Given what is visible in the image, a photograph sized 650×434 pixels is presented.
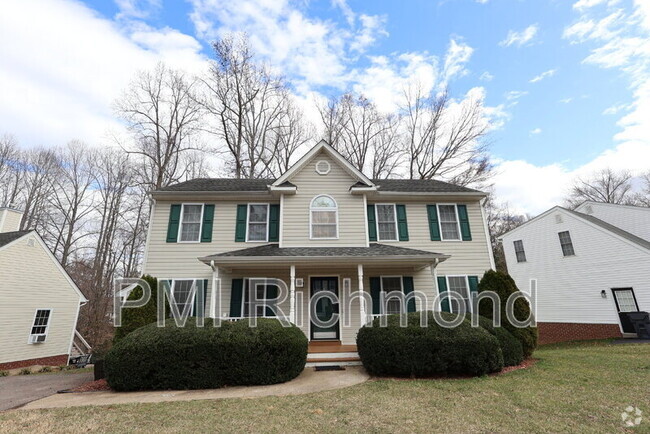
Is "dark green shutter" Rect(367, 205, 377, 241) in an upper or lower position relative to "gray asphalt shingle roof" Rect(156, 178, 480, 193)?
lower

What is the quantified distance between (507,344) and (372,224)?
5608 mm

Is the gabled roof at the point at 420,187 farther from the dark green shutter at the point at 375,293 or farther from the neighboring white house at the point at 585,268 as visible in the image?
the neighboring white house at the point at 585,268

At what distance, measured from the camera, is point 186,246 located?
34.9 ft

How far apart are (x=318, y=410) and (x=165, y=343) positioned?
367 cm

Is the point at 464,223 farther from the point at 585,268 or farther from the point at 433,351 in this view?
the point at 585,268

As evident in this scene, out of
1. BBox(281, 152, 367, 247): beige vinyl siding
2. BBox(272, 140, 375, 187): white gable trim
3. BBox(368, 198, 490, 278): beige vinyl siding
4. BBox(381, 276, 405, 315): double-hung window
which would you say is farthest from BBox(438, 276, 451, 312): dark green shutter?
BBox(272, 140, 375, 187): white gable trim

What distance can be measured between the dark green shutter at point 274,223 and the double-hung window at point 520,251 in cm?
1379

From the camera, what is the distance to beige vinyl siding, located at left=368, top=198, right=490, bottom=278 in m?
11.0

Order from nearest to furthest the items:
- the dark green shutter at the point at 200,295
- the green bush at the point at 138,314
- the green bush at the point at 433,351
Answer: the green bush at the point at 433,351 < the green bush at the point at 138,314 < the dark green shutter at the point at 200,295

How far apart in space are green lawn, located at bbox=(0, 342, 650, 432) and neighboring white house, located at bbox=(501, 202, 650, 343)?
843 centimetres

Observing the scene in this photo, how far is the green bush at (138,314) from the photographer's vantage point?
7977 mm

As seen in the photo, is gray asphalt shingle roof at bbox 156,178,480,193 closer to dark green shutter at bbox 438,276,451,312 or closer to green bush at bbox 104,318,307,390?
dark green shutter at bbox 438,276,451,312

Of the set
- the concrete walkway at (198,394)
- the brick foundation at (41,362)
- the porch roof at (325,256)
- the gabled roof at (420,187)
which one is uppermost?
the gabled roof at (420,187)

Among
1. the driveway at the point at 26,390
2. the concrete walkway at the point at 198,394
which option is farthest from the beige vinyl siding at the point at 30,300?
the concrete walkway at the point at 198,394
